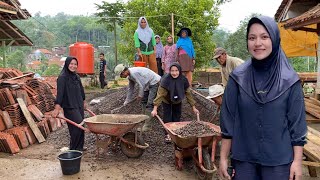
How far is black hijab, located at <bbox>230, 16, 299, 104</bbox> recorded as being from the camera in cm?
200

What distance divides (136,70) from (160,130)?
1427 mm

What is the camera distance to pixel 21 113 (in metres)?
7.42

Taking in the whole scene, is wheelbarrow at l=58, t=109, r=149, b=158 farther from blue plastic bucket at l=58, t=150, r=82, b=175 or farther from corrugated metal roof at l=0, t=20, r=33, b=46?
corrugated metal roof at l=0, t=20, r=33, b=46

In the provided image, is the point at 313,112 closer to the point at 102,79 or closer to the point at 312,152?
the point at 312,152

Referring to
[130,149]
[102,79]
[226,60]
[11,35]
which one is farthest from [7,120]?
[102,79]

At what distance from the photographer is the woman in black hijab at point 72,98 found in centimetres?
544

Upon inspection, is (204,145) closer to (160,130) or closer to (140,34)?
(160,130)

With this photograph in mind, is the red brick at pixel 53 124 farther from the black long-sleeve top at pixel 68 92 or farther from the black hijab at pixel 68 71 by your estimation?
the black hijab at pixel 68 71

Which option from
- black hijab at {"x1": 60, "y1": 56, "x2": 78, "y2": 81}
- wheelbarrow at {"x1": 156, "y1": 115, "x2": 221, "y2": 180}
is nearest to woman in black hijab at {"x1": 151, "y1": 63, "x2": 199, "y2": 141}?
wheelbarrow at {"x1": 156, "y1": 115, "x2": 221, "y2": 180}

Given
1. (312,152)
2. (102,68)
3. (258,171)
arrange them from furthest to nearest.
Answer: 1. (102,68)
2. (312,152)
3. (258,171)

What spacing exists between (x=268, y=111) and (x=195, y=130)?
120 inches

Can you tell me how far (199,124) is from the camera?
5203mm

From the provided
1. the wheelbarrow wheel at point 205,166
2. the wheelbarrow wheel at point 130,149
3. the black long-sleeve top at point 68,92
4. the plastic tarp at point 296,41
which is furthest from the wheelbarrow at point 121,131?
the plastic tarp at point 296,41

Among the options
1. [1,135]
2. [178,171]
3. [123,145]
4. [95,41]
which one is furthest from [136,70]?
[95,41]
